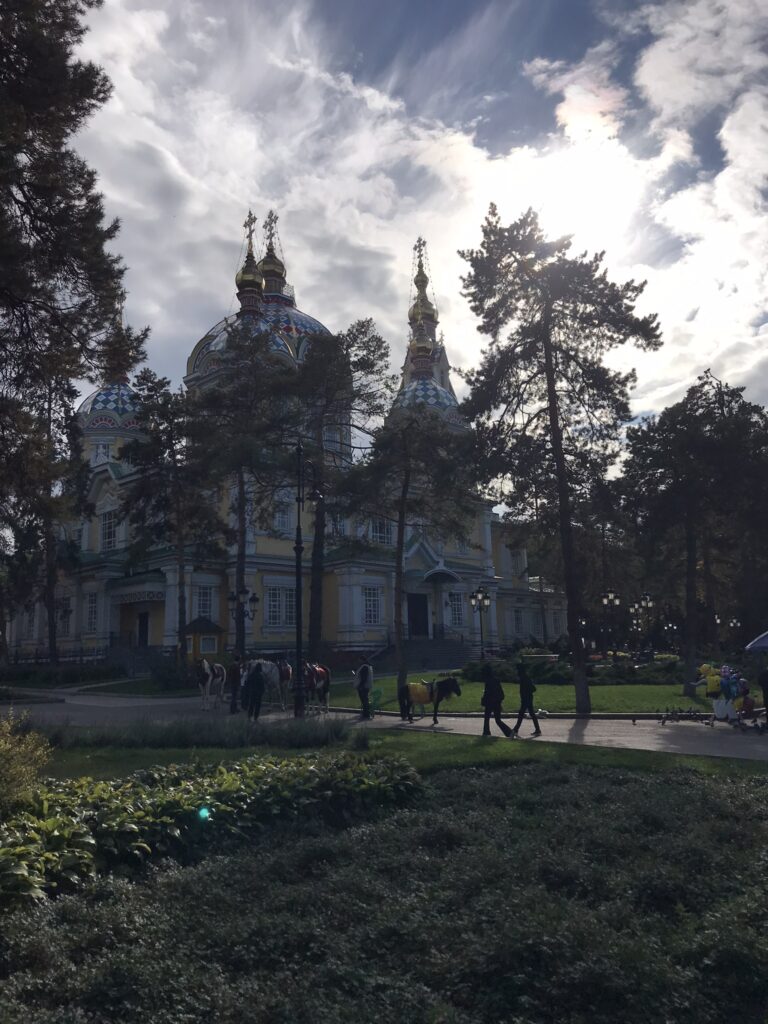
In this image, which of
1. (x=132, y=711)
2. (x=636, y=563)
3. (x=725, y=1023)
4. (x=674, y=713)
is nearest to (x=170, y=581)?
(x=132, y=711)

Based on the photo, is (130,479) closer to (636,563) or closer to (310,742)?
(636,563)

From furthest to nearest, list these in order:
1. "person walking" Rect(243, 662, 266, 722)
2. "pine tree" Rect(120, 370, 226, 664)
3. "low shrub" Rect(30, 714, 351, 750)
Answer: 1. "pine tree" Rect(120, 370, 226, 664)
2. "person walking" Rect(243, 662, 266, 722)
3. "low shrub" Rect(30, 714, 351, 750)

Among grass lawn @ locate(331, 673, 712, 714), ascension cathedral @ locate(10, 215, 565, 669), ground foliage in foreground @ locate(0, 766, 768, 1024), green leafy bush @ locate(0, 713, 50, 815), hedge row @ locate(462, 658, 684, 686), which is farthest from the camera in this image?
ascension cathedral @ locate(10, 215, 565, 669)

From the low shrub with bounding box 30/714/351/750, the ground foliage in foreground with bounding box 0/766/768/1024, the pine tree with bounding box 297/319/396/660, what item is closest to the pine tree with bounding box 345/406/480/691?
the pine tree with bounding box 297/319/396/660

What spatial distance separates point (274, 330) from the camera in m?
43.4

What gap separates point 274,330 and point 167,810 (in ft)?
125

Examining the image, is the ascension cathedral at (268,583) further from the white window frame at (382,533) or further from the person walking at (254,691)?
the person walking at (254,691)

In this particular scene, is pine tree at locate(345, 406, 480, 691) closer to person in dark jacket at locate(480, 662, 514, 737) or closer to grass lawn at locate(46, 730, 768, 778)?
person in dark jacket at locate(480, 662, 514, 737)

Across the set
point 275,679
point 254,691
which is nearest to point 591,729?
point 254,691

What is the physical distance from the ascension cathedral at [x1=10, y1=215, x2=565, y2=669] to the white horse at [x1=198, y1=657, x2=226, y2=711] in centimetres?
1187

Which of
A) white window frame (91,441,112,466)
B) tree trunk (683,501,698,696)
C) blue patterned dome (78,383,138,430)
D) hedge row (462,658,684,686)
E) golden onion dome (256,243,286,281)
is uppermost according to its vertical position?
golden onion dome (256,243,286,281)

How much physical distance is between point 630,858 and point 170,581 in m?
35.6

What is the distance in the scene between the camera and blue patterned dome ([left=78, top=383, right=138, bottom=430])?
164 feet

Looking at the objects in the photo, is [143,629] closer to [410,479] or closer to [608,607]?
[410,479]
